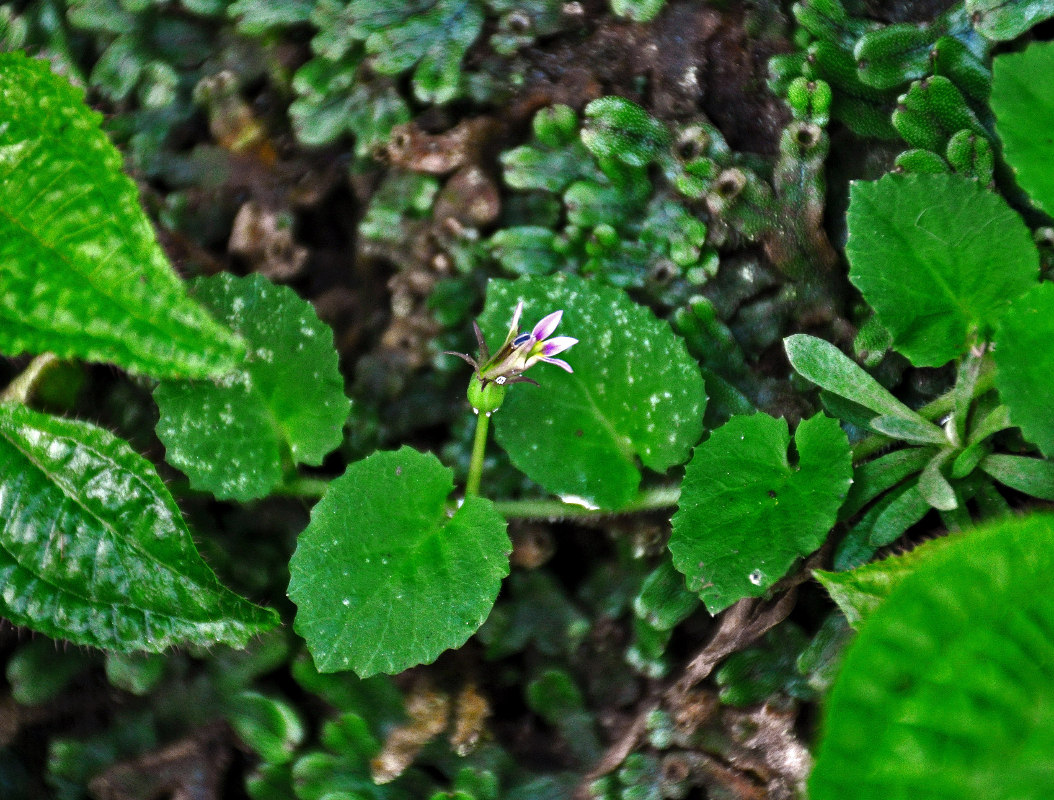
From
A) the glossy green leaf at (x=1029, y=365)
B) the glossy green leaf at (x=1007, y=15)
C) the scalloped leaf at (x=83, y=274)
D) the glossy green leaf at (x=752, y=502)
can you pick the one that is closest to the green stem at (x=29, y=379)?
the scalloped leaf at (x=83, y=274)

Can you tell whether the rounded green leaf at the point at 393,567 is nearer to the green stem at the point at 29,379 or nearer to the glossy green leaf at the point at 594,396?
the glossy green leaf at the point at 594,396

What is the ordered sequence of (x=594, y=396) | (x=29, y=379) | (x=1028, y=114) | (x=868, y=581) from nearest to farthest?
1. (x=868, y=581)
2. (x=1028, y=114)
3. (x=594, y=396)
4. (x=29, y=379)

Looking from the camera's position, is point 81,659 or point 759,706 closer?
point 759,706

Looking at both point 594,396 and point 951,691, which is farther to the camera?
point 594,396

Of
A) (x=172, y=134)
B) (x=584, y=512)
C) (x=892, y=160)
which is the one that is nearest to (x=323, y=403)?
(x=584, y=512)

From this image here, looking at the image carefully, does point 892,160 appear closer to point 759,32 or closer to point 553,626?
point 759,32

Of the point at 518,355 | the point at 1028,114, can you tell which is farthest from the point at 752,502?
the point at 1028,114

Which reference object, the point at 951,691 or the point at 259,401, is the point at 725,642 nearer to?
the point at 951,691
